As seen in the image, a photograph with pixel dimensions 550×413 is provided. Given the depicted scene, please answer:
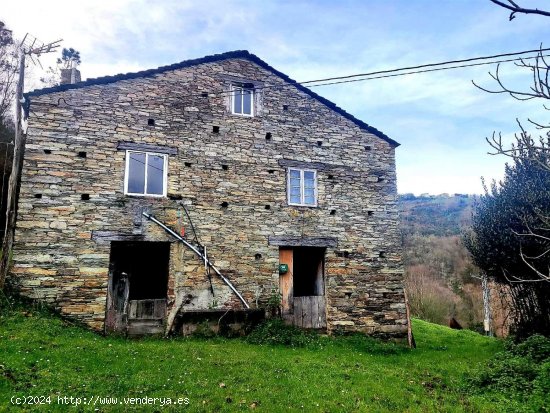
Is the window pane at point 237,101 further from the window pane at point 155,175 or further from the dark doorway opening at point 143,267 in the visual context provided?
the dark doorway opening at point 143,267

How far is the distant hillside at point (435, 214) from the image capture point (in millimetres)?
50094

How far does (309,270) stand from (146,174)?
21.2 feet

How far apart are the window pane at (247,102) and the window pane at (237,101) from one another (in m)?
0.13

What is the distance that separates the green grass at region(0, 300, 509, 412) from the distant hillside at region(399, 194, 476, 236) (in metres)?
38.7

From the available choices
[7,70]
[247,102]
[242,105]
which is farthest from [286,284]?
[7,70]

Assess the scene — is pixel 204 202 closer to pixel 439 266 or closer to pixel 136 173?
pixel 136 173

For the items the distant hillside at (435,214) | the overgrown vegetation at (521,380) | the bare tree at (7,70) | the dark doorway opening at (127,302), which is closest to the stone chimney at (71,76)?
A: the dark doorway opening at (127,302)

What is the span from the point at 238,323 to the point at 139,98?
7118 mm

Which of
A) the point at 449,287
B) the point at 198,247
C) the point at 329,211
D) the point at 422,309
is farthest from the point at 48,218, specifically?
the point at 449,287

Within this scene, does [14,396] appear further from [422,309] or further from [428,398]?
[422,309]

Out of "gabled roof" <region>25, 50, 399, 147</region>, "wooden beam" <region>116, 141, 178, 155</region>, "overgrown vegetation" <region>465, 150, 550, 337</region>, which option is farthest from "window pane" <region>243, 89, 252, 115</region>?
"overgrown vegetation" <region>465, 150, 550, 337</region>

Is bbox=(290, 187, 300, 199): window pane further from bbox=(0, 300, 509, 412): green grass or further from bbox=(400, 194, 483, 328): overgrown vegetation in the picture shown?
bbox=(400, 194, 483, 328): overgrown vegetation

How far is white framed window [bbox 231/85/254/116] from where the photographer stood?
12.4 meters

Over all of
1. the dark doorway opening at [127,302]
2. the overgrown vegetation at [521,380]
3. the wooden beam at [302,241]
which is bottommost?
the overgrown vegetation at [521,380]
